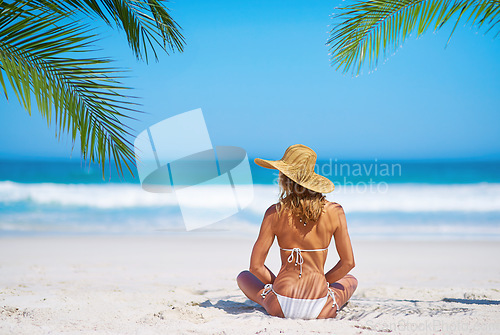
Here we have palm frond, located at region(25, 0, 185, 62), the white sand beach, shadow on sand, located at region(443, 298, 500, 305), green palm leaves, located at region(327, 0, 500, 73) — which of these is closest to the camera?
the white sand beach

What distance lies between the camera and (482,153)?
74.4 ft

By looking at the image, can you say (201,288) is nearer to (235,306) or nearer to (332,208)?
(235,306)

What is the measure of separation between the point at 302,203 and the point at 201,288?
195cm

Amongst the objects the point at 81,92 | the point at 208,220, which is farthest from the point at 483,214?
the point at 81,92

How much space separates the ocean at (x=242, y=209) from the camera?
8594mm

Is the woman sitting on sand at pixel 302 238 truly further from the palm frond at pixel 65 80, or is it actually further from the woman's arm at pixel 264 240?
the palm frond at pixel 65 80

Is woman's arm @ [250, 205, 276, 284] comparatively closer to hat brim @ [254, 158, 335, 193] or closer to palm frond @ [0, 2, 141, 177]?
hat brim @ [254, 158, 335, 193]

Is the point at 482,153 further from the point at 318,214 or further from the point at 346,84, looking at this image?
the point at 318,214

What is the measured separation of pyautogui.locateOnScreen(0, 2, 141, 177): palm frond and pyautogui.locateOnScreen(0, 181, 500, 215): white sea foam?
7.94m

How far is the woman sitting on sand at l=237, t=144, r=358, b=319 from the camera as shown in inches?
104

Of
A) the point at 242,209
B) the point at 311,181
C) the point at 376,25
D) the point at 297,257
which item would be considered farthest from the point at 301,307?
the point at 242,209

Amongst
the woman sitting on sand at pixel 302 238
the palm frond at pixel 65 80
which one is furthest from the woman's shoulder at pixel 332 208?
the palm frond at pixel 65 80

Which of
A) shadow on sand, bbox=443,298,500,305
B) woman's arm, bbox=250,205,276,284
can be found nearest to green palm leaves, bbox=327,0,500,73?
woman's arm, bbox=250,205,276,284

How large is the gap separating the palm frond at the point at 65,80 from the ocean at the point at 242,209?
3066 millimetres
